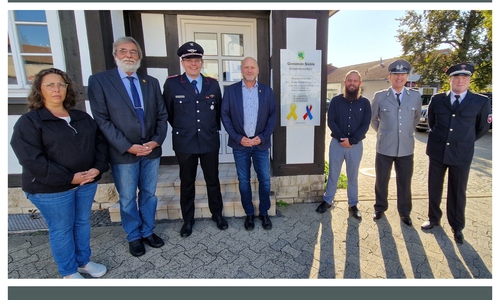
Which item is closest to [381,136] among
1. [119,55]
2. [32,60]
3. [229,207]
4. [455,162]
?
[455,162]

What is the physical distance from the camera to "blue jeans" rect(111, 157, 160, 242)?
239 centimetres

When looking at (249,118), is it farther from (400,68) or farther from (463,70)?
(463,70)

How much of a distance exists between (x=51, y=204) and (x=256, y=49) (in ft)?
10.8

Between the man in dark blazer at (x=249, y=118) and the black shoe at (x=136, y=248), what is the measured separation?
4.09 ft

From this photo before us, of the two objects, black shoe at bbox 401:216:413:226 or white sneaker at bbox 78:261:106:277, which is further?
black shoe at bbox 401:216:413:226

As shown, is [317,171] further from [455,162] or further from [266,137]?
[455,162]

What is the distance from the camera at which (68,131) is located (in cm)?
191

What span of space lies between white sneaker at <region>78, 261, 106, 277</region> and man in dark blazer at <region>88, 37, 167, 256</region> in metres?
0.30

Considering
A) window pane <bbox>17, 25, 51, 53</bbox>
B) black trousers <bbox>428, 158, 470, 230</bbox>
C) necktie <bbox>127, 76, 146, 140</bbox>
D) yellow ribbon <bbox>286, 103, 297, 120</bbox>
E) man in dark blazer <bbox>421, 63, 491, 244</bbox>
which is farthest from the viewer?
yellow ribbon <bbox>286, 103, 297, 120</bbox>

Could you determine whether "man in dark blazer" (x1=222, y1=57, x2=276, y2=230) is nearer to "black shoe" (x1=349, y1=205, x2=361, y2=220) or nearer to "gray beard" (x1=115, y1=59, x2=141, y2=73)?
"gray beard" (x1=115, y1=59, x2=141, y2=73)

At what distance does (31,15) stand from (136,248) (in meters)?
3.21

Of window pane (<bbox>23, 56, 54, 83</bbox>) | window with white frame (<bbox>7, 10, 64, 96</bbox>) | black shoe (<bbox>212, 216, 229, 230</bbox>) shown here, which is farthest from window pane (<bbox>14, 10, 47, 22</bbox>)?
black shoe (<bbox>212, 216, 229, 230</bbox>)

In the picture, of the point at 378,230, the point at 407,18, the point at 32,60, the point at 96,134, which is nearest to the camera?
the point at 96,134

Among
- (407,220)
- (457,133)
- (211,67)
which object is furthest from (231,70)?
(407,220)
